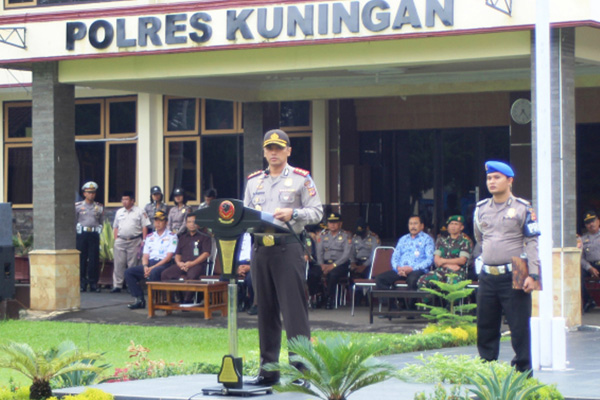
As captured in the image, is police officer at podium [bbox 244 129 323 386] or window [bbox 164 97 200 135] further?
window [bbox 164 97 200 135]

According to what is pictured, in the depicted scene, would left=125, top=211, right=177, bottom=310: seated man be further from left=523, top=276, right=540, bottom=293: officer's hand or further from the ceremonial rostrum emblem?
the ceremonial rostrum emblem

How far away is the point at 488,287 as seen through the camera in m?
9.45

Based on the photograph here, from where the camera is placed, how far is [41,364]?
8633mm

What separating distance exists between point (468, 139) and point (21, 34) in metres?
7.58

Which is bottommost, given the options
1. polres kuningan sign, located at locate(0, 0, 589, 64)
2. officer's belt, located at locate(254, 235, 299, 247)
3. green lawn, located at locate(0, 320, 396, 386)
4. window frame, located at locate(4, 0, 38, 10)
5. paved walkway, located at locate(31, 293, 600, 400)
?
green lawn, located at locate(0, 320, 396, 386)

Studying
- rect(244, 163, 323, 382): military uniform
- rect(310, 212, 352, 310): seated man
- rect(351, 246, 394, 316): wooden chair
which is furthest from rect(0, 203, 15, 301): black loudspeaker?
rect(244, 163, 323, 382): military uniform

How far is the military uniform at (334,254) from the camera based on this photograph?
1748 cm

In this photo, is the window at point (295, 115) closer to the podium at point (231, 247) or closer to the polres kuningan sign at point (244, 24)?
the polres kuningan sign at point (244, 24)

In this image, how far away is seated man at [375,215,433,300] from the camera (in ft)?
52.5

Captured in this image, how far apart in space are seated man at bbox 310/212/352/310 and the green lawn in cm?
316

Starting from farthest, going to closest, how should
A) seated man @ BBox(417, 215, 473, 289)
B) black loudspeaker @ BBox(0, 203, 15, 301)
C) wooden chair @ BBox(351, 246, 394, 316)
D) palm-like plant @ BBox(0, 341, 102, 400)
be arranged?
wooden chair @ BBox(351, 246, 394, 316)
black loudspeaker @ BBox(0, 203, 15, 301)
seated man @ BBox(417, 215, 473, 289)
palm-like plant @ BBox(0, 341, 102, 400)

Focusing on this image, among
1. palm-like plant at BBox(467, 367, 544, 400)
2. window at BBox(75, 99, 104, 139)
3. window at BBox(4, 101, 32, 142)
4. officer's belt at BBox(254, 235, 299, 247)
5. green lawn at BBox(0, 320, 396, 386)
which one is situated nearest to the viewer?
palm-like plant at BBox(467, 367, 544, 400)

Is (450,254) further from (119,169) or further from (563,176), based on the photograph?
(119,169)

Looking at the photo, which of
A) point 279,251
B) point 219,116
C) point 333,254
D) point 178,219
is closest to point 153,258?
point 178,219
